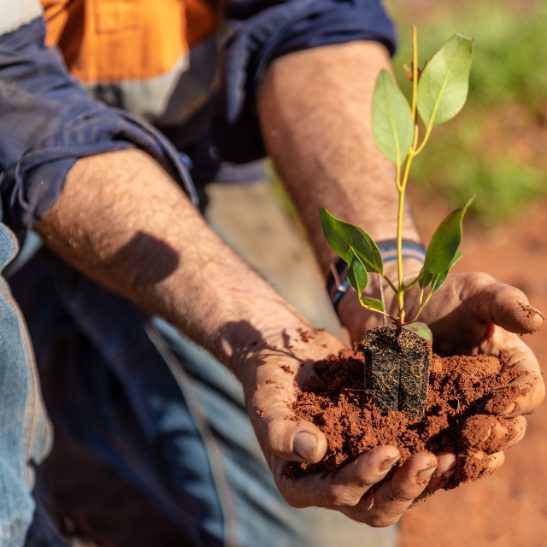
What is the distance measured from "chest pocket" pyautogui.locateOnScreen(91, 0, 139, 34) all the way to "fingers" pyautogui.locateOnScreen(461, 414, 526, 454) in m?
1.16

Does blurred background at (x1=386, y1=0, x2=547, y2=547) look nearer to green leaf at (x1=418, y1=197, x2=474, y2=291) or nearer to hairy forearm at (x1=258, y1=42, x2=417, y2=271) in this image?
hairy forearm at (x1=258, y1=42, x2=417, y2=271)

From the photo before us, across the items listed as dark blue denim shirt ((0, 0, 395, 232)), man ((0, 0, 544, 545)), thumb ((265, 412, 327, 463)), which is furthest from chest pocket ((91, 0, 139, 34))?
thumb ((265, 412, 327, 463))

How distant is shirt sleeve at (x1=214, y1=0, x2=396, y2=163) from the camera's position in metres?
1.91

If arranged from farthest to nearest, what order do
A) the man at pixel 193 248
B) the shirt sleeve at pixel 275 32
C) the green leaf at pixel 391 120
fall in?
the shirt sleeve at pixel 275 32 → the man at pixel 193 248 → the green leaf at pixel 391 120

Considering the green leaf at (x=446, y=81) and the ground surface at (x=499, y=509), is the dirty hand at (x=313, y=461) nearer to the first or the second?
the green leaf at (x=446, y=81)

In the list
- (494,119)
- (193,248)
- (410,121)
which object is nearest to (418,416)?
(410,121)

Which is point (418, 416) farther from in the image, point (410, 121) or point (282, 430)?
point (410, 121)

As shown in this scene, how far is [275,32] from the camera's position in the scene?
1909mm

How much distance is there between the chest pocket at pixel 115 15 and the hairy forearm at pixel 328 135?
32 cm

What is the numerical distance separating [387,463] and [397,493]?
2.2 inches

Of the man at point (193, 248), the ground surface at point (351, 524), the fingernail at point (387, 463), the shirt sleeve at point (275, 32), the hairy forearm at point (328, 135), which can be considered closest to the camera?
the fingernail at point (387, 463)

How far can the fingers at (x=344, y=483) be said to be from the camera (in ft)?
3.85

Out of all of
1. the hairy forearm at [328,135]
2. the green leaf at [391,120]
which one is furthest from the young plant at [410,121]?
the hairy forearm at [328,135]

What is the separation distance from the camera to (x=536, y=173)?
344 cm
